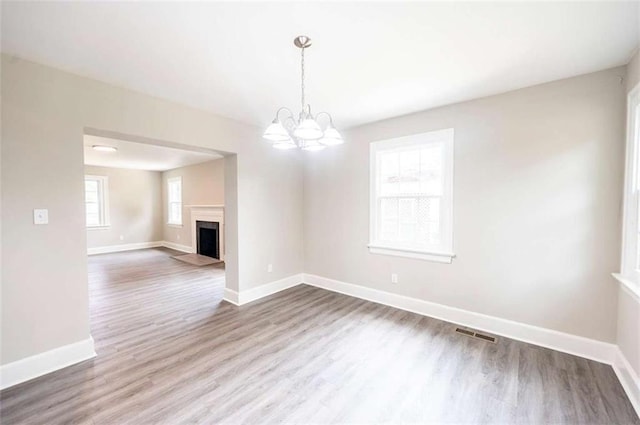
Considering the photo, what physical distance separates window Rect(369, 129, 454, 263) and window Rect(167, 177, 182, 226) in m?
6.87

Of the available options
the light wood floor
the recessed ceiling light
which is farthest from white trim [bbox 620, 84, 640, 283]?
the recessed ceiling light

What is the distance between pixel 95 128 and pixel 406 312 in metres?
3.92

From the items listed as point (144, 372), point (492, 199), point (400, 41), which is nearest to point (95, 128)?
point (144, 372)

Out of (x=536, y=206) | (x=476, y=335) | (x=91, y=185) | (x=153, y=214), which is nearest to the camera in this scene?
(x=536, y=206)

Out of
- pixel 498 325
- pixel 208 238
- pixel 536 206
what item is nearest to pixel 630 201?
pixel 536 206

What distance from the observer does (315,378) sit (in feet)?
7.07

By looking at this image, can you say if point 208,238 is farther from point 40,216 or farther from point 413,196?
point 413,196

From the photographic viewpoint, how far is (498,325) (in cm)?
285

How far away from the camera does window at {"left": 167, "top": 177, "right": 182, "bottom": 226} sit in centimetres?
838

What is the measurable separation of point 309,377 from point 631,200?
2941mm

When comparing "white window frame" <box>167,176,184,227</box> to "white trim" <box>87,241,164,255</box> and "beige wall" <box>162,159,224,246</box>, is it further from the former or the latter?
"white trim" <box>87,241,164,255</box>

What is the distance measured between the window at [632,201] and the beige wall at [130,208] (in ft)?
33.8

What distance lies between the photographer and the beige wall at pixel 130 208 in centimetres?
777

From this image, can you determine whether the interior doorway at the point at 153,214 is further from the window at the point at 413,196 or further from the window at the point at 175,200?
the window at the point at 413,196
